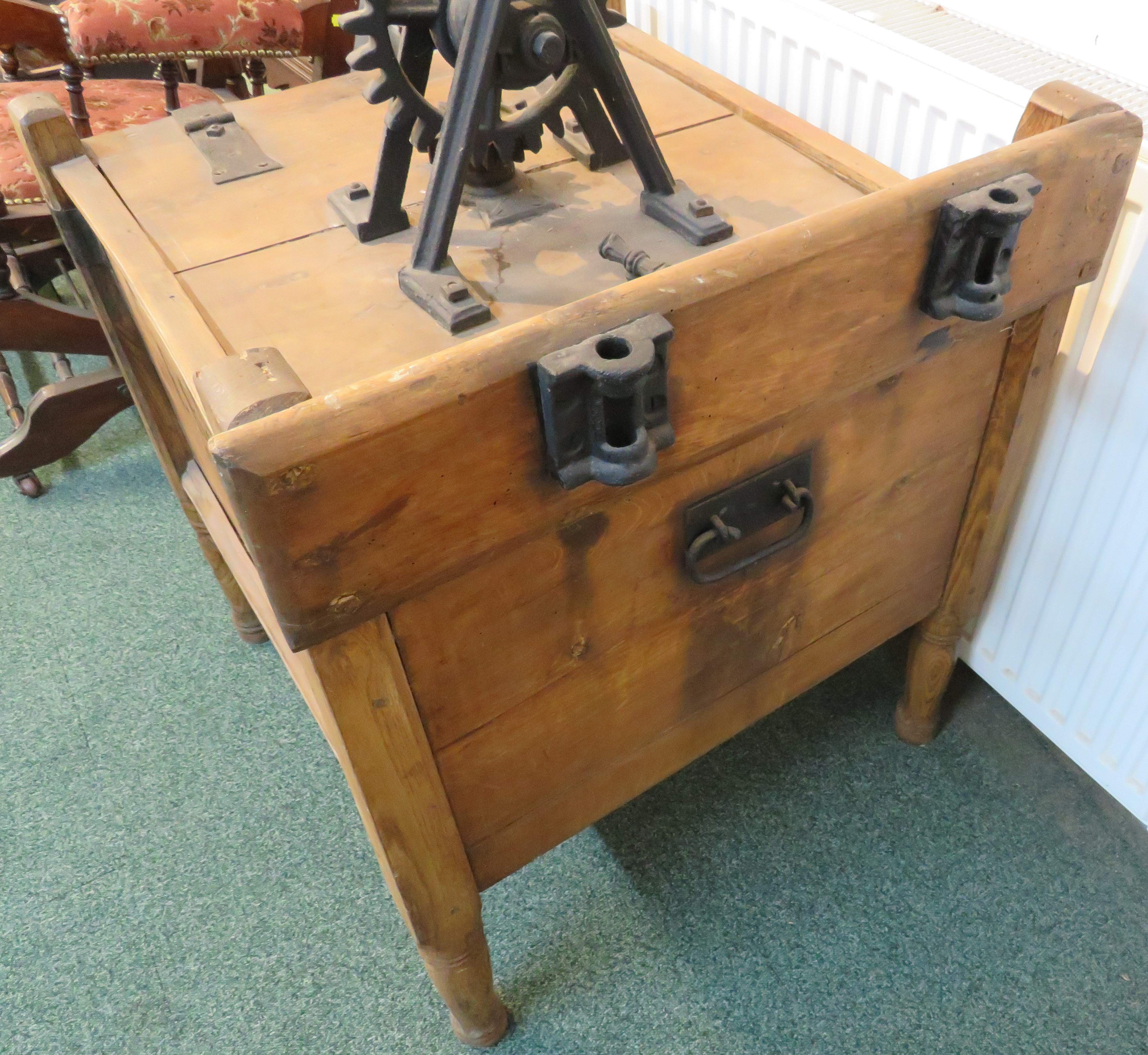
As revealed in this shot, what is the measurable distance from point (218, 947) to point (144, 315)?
0.77m

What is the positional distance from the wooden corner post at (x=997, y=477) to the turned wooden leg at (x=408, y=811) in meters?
0.64

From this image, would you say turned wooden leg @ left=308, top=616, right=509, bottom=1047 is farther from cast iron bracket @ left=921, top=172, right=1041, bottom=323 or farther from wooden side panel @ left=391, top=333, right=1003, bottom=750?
cast iron bracket @ left=921, top=172, right=1041, bottom=323

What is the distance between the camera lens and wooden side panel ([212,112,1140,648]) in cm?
57

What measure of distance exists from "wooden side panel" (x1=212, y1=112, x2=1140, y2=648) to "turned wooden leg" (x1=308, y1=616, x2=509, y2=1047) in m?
0.06

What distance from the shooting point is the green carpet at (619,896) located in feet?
3.62

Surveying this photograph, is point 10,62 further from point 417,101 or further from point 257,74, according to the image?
point 417,101

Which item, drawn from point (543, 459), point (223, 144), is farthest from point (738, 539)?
point (223, 144)

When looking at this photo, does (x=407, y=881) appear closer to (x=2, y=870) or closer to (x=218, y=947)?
(x=218, y=947)

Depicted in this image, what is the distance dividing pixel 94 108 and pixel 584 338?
1535mm

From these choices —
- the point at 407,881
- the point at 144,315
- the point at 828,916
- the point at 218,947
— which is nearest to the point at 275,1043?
the point at 218,947

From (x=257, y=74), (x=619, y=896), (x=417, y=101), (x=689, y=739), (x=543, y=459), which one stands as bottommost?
(x=619, y=896)

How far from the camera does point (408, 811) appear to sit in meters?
0.80

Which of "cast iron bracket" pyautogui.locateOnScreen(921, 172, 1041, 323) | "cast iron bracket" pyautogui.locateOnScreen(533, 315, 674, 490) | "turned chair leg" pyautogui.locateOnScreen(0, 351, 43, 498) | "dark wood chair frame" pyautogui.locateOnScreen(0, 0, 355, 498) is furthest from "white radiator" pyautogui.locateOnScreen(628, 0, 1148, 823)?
"turned chair leg" pyautogui.locateOnScreen(0, 351, 43, 498)

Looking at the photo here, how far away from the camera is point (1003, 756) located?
133 cm
